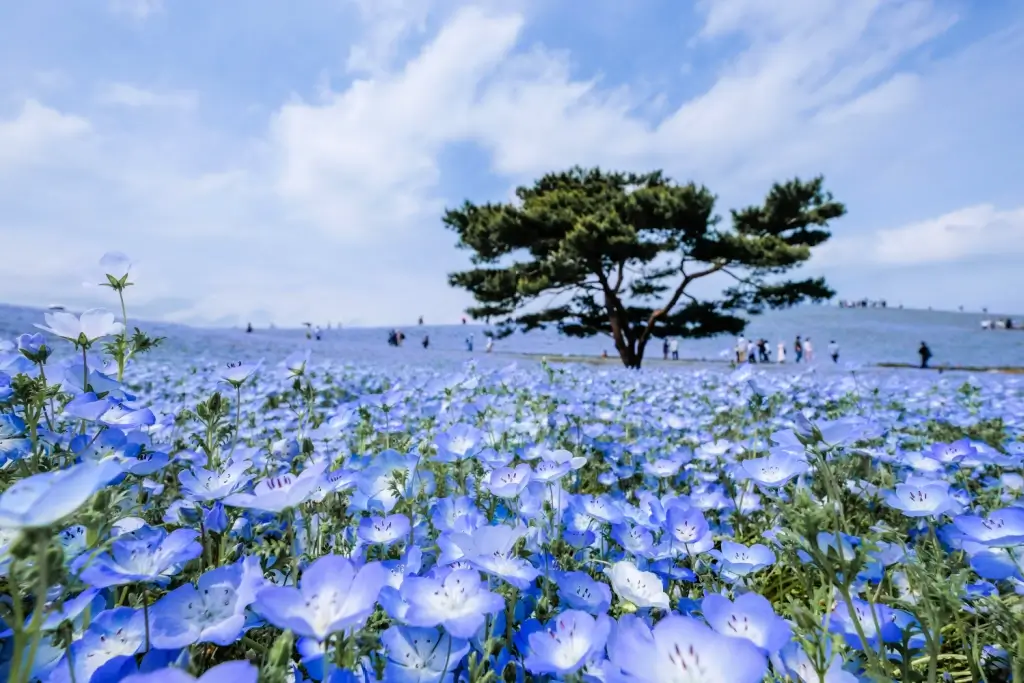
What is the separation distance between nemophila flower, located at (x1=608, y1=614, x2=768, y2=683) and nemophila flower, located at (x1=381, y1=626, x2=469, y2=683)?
0.25 m

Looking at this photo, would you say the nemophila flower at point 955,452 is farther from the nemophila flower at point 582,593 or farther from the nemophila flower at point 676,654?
the nemophila flower at point 676,654

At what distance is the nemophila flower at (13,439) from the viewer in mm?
1175

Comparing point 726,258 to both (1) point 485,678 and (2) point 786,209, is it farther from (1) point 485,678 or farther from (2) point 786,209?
(1) point 485,678

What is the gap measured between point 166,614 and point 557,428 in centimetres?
195

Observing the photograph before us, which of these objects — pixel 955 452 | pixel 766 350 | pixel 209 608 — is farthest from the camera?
pixel 766 350

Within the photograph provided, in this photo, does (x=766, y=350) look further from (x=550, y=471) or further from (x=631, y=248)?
(x=550, y=471)

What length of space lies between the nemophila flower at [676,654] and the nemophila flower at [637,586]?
227mm

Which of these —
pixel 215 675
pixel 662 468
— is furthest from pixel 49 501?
pixel 662 468

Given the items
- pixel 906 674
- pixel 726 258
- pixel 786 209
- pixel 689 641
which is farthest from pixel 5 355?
pixel 786 209

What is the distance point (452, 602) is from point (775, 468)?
974 millimetres

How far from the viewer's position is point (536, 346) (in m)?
39.4

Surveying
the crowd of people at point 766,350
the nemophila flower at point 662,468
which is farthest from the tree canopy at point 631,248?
the nemophila flower at point 662,468

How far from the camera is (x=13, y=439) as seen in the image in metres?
1.22

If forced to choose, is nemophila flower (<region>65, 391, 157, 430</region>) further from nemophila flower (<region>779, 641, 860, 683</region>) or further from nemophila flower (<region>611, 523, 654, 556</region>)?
nemophila flower (<region>779, 641, 860, 683</region>)
